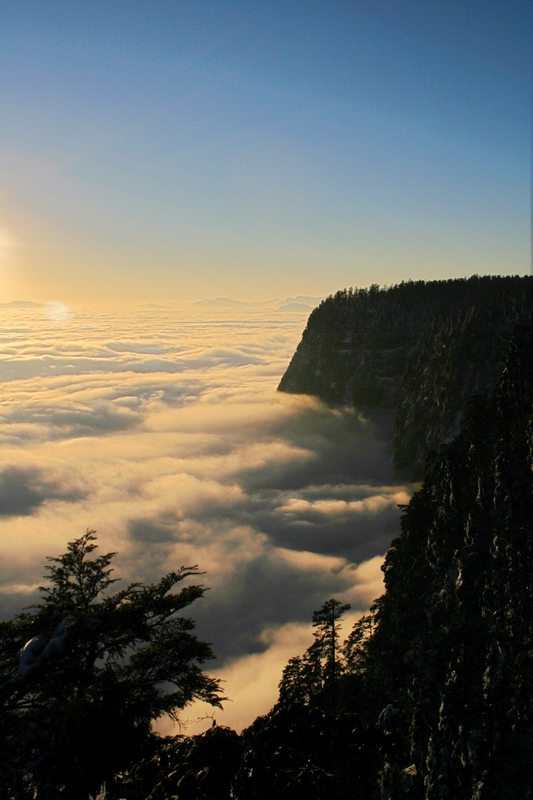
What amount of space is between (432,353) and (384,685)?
377ft

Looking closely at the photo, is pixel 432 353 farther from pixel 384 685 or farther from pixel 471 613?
pixel 384 685

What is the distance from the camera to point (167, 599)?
1888 centimetres

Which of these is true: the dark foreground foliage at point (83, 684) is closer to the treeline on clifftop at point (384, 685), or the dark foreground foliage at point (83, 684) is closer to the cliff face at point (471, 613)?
the treeline on clifftop at point (384, 685)

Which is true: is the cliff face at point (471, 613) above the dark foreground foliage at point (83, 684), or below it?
below

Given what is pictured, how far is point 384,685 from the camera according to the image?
41.3m

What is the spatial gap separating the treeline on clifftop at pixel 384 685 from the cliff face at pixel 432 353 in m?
35.7

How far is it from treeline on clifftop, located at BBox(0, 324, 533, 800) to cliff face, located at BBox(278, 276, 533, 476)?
1405 inches

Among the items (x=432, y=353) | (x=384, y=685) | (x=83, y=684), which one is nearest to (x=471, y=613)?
(x=384, y=685)

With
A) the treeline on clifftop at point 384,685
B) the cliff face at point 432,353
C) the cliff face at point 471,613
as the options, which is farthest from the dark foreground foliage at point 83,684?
the cliff face at point 432,353

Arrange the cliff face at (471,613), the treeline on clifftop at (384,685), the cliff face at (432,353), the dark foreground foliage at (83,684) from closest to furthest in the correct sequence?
1. the treeline on clifftop at (384,685)
2. the dark foreground foliage at (83,684)
3. the cliff face at (471,613)
4. the cliff face at (432,353)

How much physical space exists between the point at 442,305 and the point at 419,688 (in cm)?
16767

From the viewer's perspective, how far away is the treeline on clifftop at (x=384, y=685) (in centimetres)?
1162

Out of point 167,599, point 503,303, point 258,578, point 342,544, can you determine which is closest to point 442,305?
point 503,303

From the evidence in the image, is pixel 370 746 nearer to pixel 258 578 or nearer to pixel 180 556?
pixel 258 578
